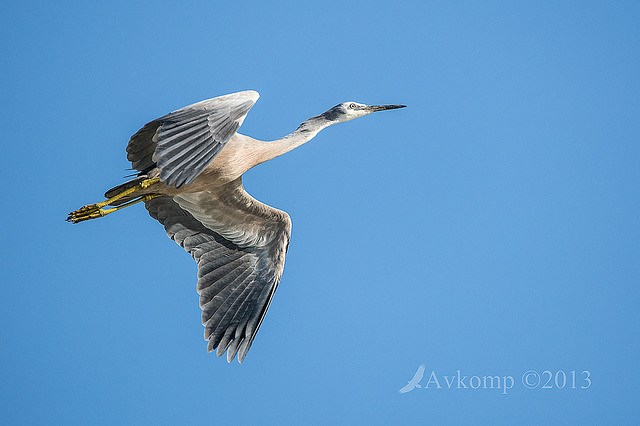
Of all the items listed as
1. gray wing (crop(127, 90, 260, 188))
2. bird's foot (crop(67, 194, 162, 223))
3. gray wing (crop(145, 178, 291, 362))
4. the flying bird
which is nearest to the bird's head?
the flying bird

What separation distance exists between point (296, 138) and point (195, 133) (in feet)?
6.67

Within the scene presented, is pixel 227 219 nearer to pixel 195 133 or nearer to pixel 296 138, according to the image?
pixel 296 138

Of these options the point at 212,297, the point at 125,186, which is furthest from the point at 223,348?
the point at 125,186

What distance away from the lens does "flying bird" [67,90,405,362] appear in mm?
7961

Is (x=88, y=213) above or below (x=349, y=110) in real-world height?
below

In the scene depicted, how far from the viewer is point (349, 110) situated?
9.12 metres

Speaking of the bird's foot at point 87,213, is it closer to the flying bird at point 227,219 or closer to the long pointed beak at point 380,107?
the flying bird at point 227,219

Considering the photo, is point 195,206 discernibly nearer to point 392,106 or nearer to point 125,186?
point 125,186

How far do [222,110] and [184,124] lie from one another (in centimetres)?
41

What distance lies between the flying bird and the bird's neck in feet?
0.04

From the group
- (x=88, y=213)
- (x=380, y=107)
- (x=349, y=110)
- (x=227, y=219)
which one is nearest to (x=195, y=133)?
(x=88, y=213)

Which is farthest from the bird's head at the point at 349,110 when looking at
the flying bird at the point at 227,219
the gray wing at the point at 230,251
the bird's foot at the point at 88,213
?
the bird's foot at the point at 88,213

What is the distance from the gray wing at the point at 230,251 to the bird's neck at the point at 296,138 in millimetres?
701

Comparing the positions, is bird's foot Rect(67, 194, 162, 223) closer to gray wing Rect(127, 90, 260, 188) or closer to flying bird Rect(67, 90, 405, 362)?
flying bird Rect(67, 90, 405, 362)
